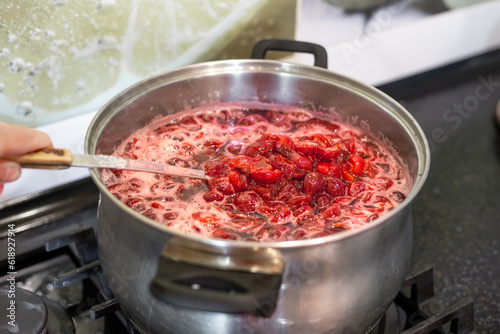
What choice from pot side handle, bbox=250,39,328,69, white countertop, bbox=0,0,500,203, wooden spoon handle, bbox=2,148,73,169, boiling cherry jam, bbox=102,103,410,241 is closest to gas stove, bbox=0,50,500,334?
white countertop, bbox=0,0,500,203

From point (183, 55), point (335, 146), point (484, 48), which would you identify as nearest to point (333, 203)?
point (335, 146)

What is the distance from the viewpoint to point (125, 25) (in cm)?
112

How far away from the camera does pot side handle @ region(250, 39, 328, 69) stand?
3.42 feet

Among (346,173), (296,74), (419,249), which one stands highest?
(296,74)

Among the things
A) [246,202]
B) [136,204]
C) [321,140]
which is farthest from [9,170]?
[321,140]

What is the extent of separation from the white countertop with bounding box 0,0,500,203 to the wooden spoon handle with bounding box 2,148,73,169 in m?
0.49

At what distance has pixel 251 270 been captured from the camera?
1.97ft

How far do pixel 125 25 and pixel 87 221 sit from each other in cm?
43

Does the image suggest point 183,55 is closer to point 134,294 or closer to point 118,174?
point 118,174

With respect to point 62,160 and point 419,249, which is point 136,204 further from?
point 419,249

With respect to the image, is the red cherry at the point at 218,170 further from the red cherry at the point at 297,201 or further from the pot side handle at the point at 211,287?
the pot side handle at the point at 211,287

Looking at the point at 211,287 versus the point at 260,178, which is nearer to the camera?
the point at 211,287

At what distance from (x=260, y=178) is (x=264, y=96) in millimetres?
276

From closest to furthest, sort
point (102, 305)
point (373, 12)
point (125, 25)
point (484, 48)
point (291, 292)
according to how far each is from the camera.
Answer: point (291, 292), point (102, 305), point (125, 25), point (373, 12), point (484, 48)
